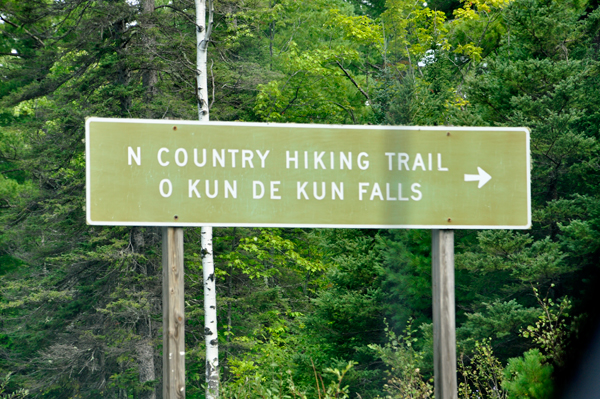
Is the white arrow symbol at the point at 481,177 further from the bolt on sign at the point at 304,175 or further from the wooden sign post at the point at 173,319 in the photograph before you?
the wooden sign post at the point at 173,319

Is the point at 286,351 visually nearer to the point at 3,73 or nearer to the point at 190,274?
the point at 190,274

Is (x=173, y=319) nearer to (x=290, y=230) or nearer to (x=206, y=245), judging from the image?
(x=206, y=245)

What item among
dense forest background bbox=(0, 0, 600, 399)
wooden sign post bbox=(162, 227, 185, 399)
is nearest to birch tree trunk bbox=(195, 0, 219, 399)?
dense forest background bbox=(0, 0, 600, 399)

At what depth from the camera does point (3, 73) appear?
16922 mm

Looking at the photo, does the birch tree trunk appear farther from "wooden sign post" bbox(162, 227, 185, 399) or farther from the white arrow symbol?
the white arrow symbol

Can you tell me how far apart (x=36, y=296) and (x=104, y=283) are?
173 centimetres

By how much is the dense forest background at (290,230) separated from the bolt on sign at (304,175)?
5118mm

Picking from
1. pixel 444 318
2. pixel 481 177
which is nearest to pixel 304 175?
→ pixel 481 177

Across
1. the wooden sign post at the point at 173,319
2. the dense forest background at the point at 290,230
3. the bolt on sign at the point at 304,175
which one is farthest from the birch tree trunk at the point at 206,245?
the bolt on sign at the point at 304,175

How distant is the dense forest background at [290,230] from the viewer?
412 inches

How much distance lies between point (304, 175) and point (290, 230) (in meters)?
15.9

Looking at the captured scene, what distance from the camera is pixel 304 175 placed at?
2820mm

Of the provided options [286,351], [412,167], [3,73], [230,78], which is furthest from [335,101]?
[412,167]

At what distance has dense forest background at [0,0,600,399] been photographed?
10.5 metres
